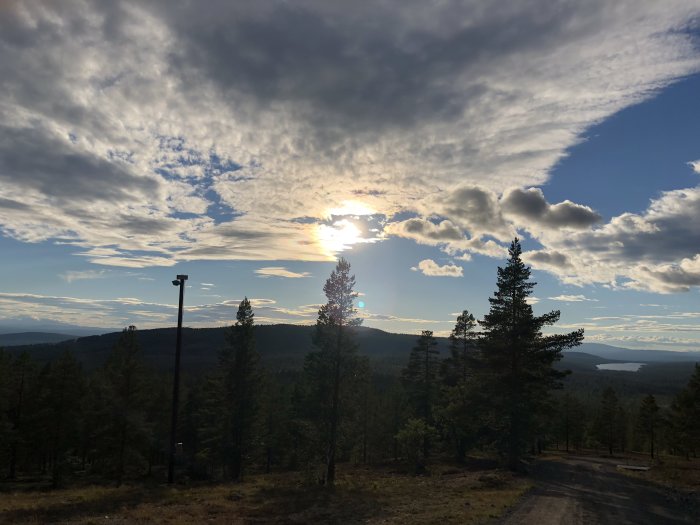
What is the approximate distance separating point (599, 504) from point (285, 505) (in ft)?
49.4

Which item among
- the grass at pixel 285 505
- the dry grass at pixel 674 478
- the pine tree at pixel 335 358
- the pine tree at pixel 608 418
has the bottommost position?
the pine tree at pixel 608 418

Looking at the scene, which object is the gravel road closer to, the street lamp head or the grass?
the grass

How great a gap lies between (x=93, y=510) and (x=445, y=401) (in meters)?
35.1

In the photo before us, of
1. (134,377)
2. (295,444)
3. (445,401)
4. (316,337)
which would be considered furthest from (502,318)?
(295,444)

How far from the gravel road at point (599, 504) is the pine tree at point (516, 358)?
12.7 feet

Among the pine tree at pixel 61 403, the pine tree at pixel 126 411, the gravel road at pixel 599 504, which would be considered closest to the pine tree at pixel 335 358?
the gravel road at pixel 599 504

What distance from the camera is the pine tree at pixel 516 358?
3125 cm

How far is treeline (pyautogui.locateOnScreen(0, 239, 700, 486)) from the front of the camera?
3161 cm

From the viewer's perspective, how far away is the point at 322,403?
104 feet

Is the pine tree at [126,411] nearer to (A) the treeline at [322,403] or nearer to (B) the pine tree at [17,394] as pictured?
(A) the treeline at [322,403]

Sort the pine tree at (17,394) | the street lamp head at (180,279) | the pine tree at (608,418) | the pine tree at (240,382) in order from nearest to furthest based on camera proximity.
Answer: the street lamp head at (180,279) → the pine tree at (240,382) → the pine tree at (17,394) → the pine tree at (608,418)

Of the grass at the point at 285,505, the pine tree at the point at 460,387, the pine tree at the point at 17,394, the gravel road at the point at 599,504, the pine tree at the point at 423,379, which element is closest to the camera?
the grass at the point at 285,505

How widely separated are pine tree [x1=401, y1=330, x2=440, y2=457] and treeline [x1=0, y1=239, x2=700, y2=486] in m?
0.11

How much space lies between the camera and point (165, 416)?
5316cm
